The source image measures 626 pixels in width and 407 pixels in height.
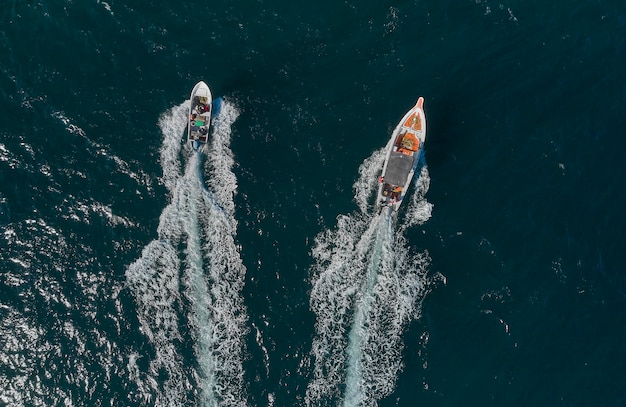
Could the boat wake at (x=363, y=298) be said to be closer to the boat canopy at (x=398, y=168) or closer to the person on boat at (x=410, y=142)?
the boat canopy at (x=398, y=168)

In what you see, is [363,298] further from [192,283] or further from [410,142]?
[192,283]

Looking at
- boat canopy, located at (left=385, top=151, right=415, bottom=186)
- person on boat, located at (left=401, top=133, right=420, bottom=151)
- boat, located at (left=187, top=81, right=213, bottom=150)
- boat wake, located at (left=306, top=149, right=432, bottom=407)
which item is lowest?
boat wake, located at (left=306, top=149, right=432, bottom=407)

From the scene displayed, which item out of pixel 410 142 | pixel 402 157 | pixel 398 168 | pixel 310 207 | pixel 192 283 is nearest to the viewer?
pixel 192 283

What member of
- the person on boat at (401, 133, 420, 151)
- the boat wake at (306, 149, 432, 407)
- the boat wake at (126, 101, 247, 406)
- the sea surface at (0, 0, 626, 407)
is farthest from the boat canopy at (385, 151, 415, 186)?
the boat wake at (126, 101, 247, 406)

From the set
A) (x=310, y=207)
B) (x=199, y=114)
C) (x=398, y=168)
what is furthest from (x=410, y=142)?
(x=199, y=114)

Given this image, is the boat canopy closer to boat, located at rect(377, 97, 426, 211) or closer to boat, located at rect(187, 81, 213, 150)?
boat, located at rect(377, 97, 426, 211)

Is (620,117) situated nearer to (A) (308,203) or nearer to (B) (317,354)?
(A) (308,203)

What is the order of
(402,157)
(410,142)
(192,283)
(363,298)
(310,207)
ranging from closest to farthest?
(192,283) → (363,298) → (402,157) → (310,207) → (410,142)
